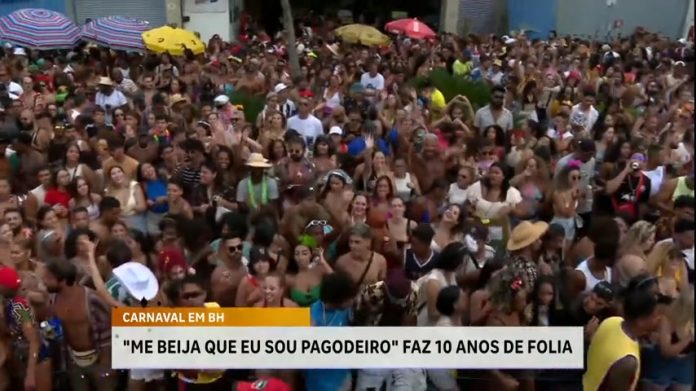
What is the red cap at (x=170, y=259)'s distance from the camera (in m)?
6.00

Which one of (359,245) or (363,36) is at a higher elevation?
(363,36)

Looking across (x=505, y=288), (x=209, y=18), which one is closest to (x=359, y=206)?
(x=505, y=288)

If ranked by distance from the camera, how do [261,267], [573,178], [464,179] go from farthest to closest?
[464,179] < [573,178] < [261,267]

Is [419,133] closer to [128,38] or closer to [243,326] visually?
[243,326]

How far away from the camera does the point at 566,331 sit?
5066mm

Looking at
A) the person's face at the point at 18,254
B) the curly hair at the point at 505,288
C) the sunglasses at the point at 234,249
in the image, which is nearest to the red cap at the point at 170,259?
the sunglasses at the point at 234,249

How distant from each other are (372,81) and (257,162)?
5.71 m

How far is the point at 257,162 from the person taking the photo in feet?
25.6

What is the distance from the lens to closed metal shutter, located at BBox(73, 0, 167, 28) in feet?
78.0

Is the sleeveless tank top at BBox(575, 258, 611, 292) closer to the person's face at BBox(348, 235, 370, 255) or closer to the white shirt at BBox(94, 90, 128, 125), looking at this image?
the person's face at BBox(348, 235, 370, 255)

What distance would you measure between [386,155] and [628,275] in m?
3.31

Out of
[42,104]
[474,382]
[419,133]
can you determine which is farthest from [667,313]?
[42,104]

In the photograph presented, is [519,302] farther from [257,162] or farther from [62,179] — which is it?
[62,179]

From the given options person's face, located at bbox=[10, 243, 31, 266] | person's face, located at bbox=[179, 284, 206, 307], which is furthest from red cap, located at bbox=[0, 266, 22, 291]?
person's face, located at bbox=[179, 284, 206, 307]
